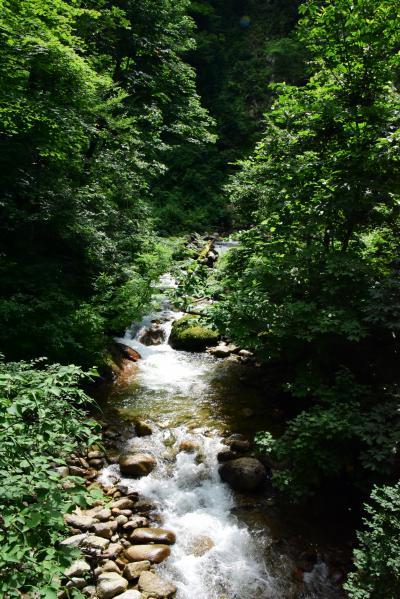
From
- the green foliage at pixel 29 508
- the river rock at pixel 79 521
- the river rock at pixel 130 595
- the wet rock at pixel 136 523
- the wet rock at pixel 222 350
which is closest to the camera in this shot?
the green foliage at pixel 29 508

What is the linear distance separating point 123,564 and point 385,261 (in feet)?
17.4

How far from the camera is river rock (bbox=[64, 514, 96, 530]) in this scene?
4.50 m

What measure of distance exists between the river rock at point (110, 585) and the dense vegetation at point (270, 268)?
3.76ft

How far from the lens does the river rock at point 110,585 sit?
3797 millimetres

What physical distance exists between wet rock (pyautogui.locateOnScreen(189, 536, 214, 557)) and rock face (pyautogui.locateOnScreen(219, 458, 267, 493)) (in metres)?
0.92

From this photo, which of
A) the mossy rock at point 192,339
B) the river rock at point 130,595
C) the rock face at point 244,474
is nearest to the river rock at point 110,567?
the river rock at point 130,595

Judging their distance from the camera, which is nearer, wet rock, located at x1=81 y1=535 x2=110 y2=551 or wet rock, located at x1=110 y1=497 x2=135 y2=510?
wet rock, located at x1=81 y1=535 x2=110 y2=551

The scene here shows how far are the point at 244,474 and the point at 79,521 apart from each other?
2.33m

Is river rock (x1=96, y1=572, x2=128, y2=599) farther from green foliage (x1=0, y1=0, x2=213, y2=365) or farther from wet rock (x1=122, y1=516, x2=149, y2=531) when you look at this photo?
green foliage (x1=0, y1=0, x2=213, y2=365)

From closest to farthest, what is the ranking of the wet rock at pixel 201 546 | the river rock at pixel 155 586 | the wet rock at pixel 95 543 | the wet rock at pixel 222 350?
the river rock at pixel 155 586
the wet rock at pixel 95 543
the wet rock at pixel 201 546
the wet rock at pixel 222 350

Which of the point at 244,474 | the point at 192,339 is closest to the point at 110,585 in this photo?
the point at 244,474

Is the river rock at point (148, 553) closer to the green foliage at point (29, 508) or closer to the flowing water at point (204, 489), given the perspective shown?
the flowing water at point (204, 489)

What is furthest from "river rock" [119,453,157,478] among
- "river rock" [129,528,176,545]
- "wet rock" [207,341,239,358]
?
"wet rock" [207,341,239,358]

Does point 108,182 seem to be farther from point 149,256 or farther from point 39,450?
point 39,450
